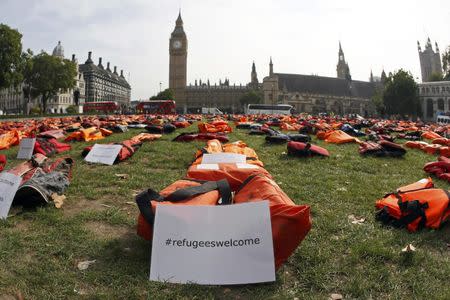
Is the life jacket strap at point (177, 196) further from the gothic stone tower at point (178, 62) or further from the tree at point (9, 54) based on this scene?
the gothic stone tower at point (178, 62)

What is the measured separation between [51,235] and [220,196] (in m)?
2.06

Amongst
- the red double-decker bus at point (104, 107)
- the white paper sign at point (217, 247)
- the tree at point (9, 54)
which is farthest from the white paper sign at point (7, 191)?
the red double-decker bus at point (104, 107)

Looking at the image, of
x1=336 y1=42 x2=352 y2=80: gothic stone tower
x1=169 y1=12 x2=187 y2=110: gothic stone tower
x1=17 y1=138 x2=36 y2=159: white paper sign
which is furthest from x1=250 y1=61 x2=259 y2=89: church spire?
x1=17 y1=138 x2=36 y2=159: white paper sign

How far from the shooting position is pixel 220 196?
388 centimetres

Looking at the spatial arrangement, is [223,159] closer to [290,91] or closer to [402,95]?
[402,95]

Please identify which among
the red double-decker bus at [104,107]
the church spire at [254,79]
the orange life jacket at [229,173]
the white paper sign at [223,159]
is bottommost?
the orange life jacket at [229,173]

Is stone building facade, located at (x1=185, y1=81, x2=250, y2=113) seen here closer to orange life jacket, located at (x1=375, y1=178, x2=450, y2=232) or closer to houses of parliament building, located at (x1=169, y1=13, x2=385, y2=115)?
houses of parliament building, located at (x1=169, y1=13, x2=385, y2=115)

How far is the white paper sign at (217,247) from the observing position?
3.20 m

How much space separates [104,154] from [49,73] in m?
58.5

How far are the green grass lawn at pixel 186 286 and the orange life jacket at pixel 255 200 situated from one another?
0.30 metres

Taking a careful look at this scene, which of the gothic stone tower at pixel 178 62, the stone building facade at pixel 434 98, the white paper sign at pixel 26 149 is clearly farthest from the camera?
the gothic stone tower at pixel 178 62

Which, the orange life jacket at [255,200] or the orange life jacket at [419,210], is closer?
the orange life jacket at [255,200]

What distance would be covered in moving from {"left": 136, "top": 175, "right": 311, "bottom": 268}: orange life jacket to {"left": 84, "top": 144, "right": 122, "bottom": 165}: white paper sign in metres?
4.54

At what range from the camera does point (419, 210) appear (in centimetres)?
446
